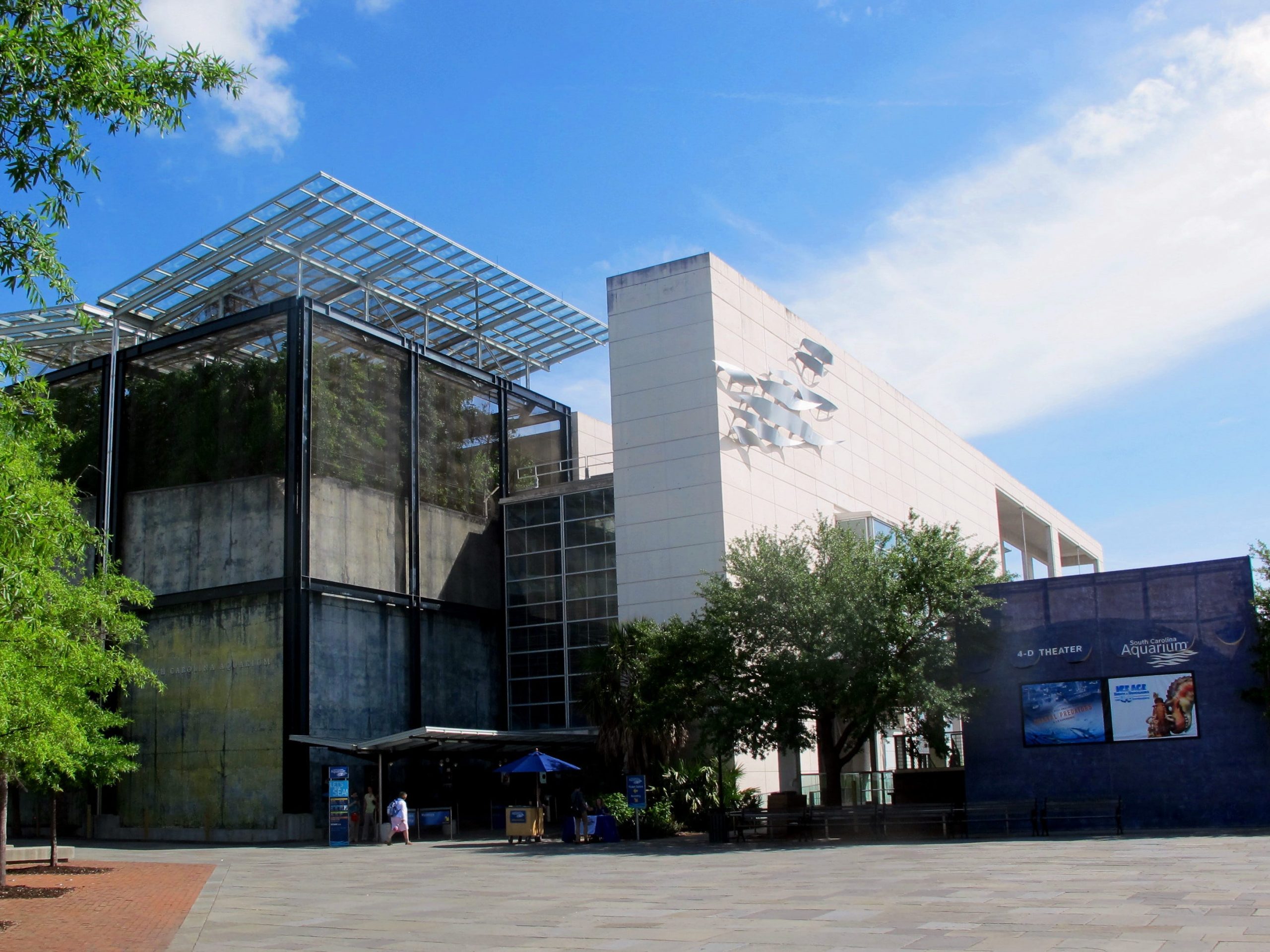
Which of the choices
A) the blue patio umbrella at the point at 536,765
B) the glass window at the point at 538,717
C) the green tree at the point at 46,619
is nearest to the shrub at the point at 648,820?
the blue patio umbrella at the point at 536,765

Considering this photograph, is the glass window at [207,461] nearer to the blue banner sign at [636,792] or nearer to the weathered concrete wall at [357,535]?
the weathered concrete wall at [357,535]

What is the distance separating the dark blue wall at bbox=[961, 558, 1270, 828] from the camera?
1024 inches

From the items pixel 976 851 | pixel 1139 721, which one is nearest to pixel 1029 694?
pixel 1139 721

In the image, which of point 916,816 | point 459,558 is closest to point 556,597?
point 459,558

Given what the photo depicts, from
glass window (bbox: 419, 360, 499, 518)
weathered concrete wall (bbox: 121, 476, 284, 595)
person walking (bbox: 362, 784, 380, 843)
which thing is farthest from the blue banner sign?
glass window (bbox: 419, 360, 499, 518)

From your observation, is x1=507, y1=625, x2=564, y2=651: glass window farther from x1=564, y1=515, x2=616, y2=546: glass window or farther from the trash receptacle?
the trash receptacle

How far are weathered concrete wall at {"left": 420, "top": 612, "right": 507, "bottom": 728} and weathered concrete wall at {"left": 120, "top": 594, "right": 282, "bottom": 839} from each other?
241 inches

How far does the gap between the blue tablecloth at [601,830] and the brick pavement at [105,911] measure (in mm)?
8864

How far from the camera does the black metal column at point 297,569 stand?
3453cm

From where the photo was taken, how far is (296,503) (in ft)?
119

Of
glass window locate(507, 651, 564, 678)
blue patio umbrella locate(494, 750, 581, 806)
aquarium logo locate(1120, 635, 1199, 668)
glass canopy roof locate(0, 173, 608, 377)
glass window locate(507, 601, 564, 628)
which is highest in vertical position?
glass canopy roof locate(0, 173, 608, 377)

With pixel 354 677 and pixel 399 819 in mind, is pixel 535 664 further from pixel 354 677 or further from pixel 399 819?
pixel 399 819

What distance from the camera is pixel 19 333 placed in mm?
43000

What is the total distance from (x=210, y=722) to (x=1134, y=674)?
26.6 meters
